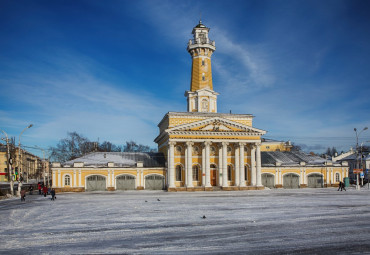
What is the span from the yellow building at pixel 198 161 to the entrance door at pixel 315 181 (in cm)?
18

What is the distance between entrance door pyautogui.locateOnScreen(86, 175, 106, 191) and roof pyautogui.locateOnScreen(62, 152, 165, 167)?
75.6 inches

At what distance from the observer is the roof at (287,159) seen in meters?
61.0

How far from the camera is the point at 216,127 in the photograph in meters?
53.1

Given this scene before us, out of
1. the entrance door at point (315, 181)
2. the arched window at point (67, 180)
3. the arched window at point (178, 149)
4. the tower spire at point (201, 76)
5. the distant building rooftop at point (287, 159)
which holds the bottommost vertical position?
the entrance door at point (315, 181)

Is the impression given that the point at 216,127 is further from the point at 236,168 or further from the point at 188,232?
the point at 188,232

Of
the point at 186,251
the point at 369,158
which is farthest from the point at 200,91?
the point at 369,158

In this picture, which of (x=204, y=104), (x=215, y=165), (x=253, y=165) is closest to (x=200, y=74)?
(x=204, y=104)

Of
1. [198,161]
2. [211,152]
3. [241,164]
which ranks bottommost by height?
[241,164]

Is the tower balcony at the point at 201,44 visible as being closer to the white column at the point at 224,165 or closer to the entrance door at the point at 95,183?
the white column at the point at 224,165

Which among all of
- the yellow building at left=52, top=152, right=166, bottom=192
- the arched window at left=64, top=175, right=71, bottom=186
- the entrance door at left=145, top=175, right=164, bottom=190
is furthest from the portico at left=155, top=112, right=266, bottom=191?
the arched window at left=64, top=175, right=71, bottom=186

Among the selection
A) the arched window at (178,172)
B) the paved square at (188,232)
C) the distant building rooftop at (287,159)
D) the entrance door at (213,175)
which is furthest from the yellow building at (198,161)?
the paved square at (188,232)

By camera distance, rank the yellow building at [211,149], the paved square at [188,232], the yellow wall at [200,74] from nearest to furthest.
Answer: the paved square at [188,232], the yellow building at [211,149], the yellow wall at [200,74]

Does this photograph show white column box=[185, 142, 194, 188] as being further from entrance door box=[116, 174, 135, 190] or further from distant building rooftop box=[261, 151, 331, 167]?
distant building rooftop box=[261, 151, 331, 167]

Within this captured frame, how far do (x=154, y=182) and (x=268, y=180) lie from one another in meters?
18.5
